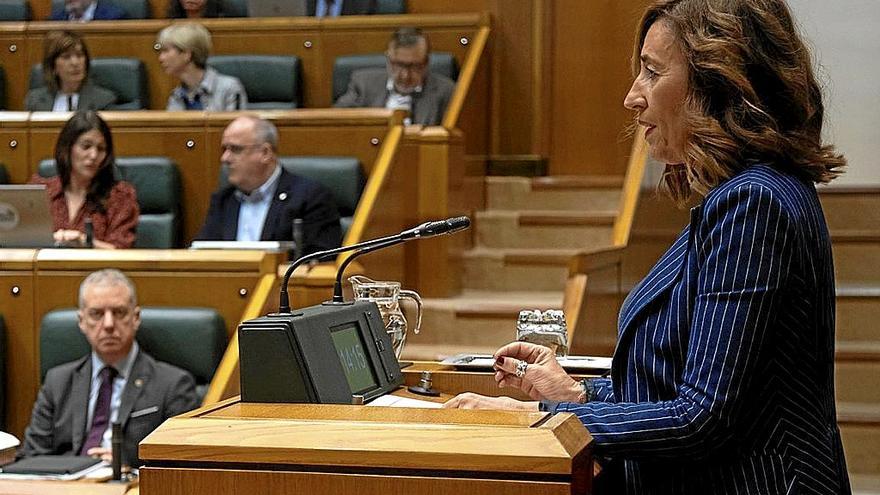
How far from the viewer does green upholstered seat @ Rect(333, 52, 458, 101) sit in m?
3.75

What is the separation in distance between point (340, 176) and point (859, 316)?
4.07 ft

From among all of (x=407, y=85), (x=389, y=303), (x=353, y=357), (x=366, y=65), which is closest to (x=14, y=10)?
(x=366, y=65)

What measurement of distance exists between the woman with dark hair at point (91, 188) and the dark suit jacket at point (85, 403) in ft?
2.12

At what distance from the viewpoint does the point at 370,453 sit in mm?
822

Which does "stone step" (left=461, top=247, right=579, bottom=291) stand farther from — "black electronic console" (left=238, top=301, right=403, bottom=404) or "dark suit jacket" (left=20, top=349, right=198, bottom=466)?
"black electronic console" (left=238, top=301, right=403, bottom=404)

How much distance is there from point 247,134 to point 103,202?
0.37 metres

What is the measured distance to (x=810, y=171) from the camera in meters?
0.93

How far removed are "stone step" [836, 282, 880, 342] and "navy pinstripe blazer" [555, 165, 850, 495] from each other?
7.52 ft

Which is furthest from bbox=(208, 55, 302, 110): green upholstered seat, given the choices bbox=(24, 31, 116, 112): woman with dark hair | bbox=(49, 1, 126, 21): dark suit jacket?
bbox=(49, 1, 126, 21): dark suit jacket

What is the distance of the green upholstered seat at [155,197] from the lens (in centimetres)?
313

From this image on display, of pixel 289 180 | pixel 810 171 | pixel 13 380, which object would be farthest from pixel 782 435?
pixel 289 180

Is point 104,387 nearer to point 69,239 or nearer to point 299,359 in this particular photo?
point 69,239

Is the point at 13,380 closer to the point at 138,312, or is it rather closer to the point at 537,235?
the point at 138,312

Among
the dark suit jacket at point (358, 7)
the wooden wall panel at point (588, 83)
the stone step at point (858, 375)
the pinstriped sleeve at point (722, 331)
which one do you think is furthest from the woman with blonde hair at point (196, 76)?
the pinstriped sleeve at point (722, 331)
